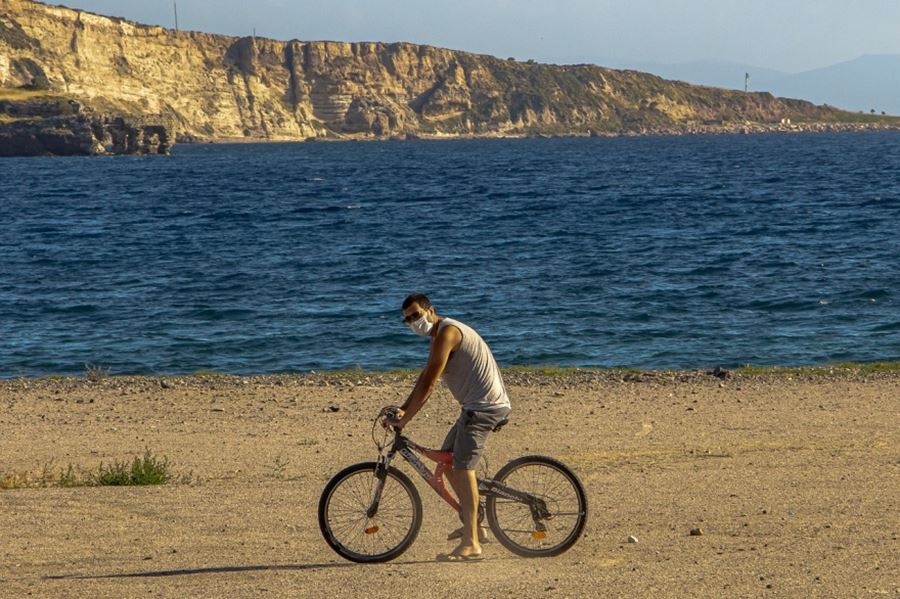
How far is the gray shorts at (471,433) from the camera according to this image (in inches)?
319

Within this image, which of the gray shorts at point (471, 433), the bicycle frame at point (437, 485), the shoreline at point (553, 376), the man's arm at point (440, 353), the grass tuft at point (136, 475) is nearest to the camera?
the man's arm at point (440, 353)

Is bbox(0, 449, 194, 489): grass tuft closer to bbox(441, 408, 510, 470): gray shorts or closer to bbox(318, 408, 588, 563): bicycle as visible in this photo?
bbox(318, 408, 588, 563): bicycle

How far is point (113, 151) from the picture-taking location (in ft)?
478

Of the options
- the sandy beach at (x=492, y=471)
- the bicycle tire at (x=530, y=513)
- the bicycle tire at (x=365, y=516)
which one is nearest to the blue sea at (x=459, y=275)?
the sandy beach at (x=492, y=471)

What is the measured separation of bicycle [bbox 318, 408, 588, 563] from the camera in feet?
27.8

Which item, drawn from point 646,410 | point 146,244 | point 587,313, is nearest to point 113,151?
point 146,244

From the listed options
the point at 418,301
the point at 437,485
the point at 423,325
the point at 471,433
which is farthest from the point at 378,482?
the point at 418,301

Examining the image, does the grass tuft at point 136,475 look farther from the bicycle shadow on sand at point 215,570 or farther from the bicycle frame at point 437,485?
the bicycle frame at point 437,485

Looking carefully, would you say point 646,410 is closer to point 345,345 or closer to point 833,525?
point 833,525

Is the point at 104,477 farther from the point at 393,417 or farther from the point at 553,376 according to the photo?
the point at 553,376

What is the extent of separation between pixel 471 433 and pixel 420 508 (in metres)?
0.80

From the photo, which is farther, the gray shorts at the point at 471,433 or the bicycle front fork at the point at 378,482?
the bicycle front fork at the point at 378,482

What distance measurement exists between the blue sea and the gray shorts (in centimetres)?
1293

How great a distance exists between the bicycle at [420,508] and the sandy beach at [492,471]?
144 mm
